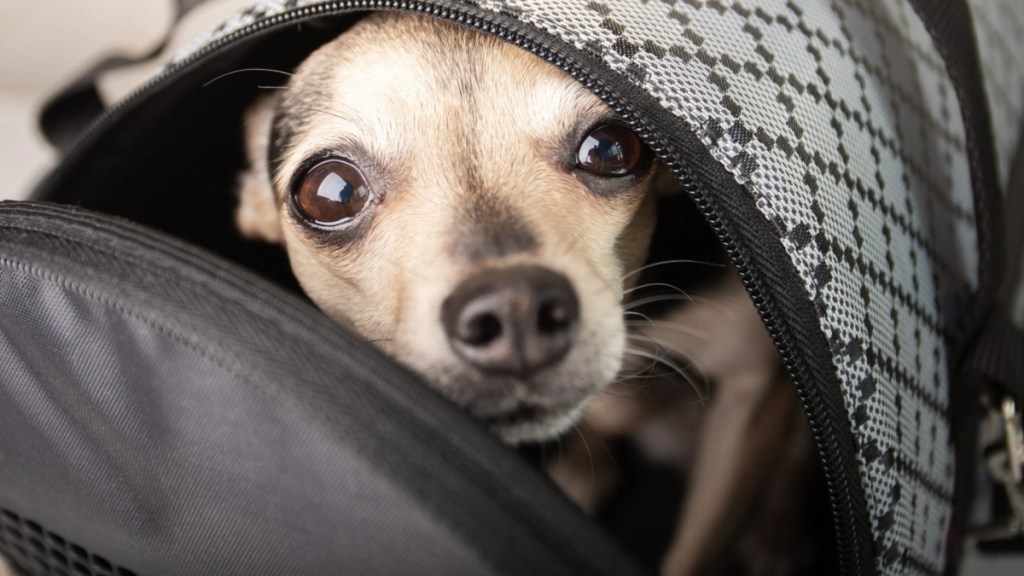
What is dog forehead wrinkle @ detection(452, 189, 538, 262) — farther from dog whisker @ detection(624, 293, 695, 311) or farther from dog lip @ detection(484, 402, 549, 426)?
dog whisker @ detection(624, 293, 695, 311)

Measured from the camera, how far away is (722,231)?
0.80m

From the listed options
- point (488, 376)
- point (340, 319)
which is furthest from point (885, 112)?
point (340, 319)

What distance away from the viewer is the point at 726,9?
2.83ft

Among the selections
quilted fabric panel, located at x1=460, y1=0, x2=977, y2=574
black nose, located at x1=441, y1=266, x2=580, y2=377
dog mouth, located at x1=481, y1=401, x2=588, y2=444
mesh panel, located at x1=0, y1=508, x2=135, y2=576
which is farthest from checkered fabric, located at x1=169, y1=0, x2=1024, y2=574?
mesh panel, located at x1=0, y1=508, x2=135, y2=576

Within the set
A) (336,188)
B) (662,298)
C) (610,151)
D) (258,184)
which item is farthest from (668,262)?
(258,184)

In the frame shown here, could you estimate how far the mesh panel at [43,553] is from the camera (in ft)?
2.73

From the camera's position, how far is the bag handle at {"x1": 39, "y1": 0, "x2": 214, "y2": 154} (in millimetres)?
1366

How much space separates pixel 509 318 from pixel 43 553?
61 centimetres

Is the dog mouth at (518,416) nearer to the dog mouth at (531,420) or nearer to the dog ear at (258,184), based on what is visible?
the dog mouth at (531,420)

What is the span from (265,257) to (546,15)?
0.94 metres

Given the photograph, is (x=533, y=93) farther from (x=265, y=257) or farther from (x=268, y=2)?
(x=265, y=257)

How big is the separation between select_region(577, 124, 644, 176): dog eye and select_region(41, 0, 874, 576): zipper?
29 cm

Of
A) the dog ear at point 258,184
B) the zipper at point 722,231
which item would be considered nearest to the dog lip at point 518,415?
the zipper at point 722,231

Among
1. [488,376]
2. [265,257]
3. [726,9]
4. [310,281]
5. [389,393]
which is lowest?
[265,257]
